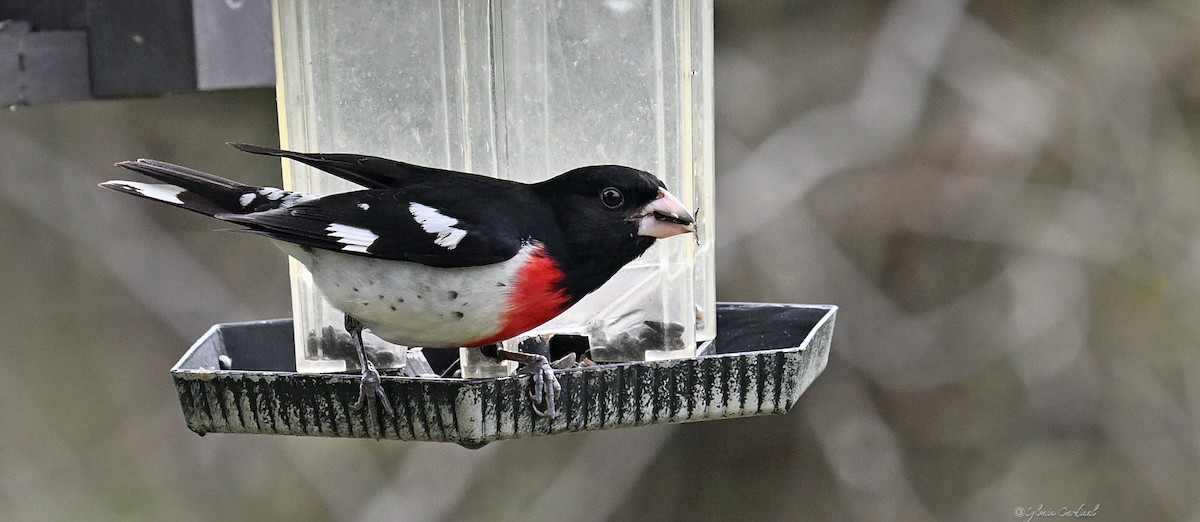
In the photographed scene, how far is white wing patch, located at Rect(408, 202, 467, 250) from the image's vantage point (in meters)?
2.78

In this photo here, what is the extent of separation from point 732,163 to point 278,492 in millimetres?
2325

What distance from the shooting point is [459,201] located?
2.84 metres

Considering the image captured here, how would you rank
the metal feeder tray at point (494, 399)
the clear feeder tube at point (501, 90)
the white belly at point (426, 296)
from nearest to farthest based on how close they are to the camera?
the metal feeder tray at point (494, 399)
the white belly at point (426, 296)
the clear feeder tube at point (501, 90)

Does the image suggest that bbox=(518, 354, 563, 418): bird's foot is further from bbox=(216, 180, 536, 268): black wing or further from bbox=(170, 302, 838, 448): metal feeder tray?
bbox=(216, 180, 536, 268): black wing

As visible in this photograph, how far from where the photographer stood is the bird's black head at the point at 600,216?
2875mm

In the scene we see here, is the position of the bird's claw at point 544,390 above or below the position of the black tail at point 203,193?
below

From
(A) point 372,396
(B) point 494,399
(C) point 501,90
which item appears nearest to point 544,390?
(B) point 494,399

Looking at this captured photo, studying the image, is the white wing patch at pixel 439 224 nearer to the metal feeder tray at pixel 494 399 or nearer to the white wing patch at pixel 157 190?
the metal feeder tray at pixel 494 399

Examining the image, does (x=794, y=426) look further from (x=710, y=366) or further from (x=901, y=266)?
(x=710, y=366)

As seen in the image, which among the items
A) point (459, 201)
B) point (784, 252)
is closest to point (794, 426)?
point (784, 252)

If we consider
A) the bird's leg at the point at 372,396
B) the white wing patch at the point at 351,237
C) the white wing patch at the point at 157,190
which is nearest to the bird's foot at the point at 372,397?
the bird's leg at the point at 372,396

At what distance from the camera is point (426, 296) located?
9.09 feet
